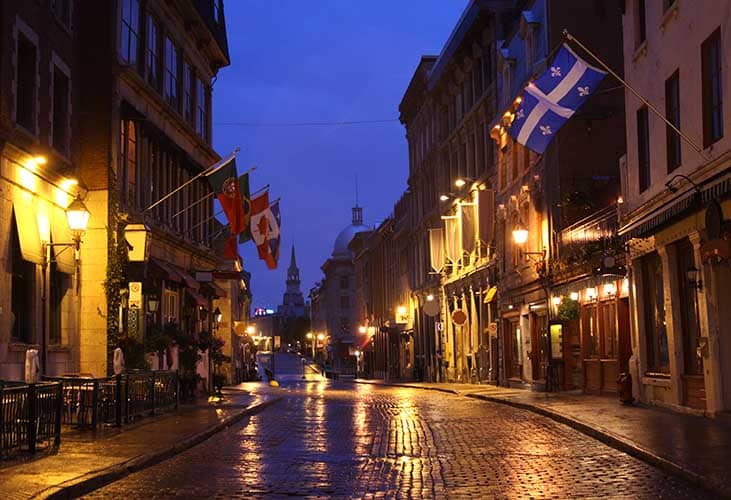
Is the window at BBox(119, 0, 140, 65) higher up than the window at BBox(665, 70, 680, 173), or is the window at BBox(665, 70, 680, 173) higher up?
the window at BBox(119, 0, 140, 65)

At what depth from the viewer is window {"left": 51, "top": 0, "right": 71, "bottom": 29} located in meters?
23.8

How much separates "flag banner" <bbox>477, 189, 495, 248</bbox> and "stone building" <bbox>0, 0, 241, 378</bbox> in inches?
453

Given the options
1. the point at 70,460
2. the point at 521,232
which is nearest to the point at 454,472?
the point at 70,460

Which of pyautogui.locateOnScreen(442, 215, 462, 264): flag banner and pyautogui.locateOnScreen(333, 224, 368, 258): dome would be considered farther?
pyautogui.locateOnScreen(333, 224, 368, 258): dome

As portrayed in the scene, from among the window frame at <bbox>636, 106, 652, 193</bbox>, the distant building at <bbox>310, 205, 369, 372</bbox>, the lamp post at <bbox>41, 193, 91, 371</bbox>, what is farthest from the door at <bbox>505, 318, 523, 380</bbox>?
the distant building at <bbox>310, 205, 369, 372</bbox>

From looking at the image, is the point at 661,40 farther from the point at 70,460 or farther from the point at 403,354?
the point at 403,354

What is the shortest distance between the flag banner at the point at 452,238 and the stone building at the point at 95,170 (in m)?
15.1

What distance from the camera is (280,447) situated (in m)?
16.7

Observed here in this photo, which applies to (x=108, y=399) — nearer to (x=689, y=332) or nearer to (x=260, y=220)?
(x=689, y=332)

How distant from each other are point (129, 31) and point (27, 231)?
9484mm

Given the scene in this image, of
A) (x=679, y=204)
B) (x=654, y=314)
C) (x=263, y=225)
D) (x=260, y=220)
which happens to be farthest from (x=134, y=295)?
(x=679, y=204)

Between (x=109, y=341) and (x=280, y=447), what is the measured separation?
10414 mm

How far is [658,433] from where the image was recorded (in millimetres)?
16516

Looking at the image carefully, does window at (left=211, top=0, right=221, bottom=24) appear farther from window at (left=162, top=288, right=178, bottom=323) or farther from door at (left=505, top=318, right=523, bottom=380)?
door at (left=505, top=318, right=523, bottom=380)
